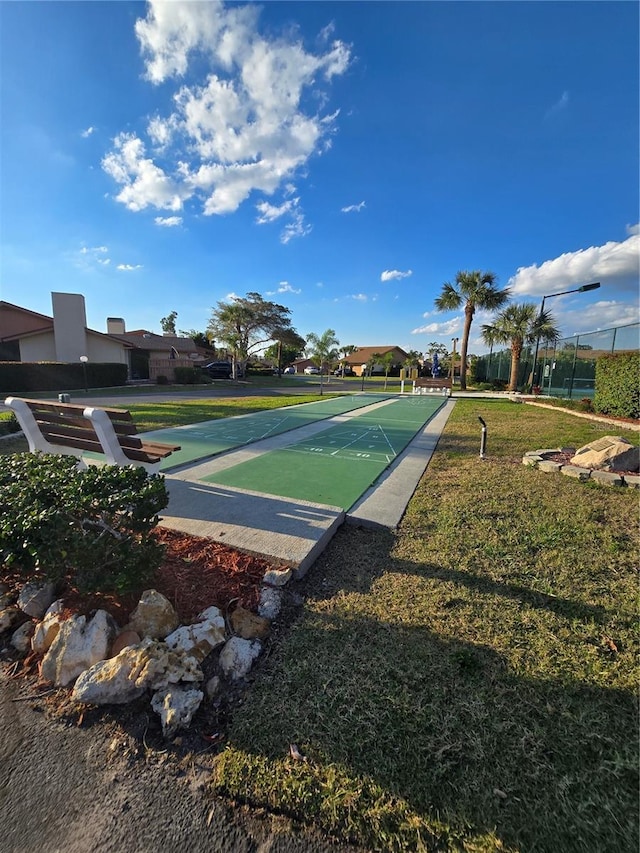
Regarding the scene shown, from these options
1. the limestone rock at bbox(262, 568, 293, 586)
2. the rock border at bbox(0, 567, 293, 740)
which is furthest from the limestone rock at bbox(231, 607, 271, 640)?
the limestone rock at bbox(262, 568, 293, 586)

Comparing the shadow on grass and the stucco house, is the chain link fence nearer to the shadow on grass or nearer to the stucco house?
the shadow on grass

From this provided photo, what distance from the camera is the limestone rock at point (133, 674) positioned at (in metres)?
1.77

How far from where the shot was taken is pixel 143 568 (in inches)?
90.0

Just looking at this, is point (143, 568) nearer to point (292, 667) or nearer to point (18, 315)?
point (292, 667)

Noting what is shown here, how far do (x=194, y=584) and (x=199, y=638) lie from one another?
54cm

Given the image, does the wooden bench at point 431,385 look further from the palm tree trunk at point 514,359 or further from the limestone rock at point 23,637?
the limestone rock at point 23,637

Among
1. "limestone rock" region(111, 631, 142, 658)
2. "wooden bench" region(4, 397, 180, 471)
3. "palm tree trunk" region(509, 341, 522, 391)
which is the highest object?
"palm tree trunk" region(509, 341, 522, 391)

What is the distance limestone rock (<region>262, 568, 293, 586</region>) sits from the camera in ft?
8.70

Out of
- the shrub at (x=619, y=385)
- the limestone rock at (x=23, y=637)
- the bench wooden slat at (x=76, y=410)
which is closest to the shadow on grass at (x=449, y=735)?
the limestone rock at (x=23, y=637)

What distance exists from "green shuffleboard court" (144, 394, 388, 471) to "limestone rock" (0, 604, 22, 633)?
285 cm

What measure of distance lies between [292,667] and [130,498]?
4.59 feet

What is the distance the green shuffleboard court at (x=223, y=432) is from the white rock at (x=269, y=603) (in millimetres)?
3210

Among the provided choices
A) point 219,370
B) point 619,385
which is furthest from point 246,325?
point 619,385

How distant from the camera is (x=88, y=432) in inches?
150
